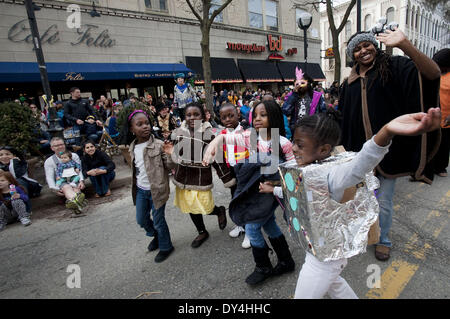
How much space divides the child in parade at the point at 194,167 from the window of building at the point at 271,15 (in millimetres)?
21041

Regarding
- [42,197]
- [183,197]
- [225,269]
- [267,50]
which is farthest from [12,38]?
[267,50]

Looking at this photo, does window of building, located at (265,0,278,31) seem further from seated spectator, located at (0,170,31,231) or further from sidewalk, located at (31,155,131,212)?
seated spectator, located at (0,170,31,231)

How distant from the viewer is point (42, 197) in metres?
4.93

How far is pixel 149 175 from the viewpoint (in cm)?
274

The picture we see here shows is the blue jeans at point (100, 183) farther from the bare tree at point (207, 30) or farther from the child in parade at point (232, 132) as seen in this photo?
the bare tree at point (207, 30)

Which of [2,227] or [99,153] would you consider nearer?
[2,227]

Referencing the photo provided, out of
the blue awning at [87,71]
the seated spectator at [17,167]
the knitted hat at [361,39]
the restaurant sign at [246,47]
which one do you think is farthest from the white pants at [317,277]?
the restaurant sign at [246,47]

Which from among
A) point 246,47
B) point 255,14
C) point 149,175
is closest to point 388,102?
point 149,175

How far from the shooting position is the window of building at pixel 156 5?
46.7 feet

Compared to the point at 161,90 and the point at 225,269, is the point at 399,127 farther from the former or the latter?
the point at 161,90

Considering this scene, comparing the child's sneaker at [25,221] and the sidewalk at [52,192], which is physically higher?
the sidewalk at [52,192]

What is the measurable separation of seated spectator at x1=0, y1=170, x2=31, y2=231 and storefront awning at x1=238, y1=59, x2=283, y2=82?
16573 millimetres

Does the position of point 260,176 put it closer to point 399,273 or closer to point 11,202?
point 399,273

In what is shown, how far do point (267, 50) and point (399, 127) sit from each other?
2165cm
